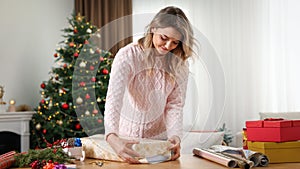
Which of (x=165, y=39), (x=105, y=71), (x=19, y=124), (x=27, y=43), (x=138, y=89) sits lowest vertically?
(x=19, y=124)

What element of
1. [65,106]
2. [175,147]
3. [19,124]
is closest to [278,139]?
[175,147]

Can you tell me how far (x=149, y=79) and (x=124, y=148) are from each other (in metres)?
0.26

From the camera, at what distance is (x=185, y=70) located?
159 centimetres

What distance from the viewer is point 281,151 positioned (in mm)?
1543

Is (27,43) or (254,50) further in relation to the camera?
(27,43)

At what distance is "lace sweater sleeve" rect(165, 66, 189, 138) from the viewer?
1.68 meters

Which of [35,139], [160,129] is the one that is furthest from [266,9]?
[160,129]

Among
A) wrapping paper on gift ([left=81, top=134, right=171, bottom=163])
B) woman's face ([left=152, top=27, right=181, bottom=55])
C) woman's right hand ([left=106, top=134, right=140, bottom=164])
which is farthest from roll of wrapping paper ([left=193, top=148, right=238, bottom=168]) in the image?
woman's face ([left=152, top=27, right=181, bottom=55])

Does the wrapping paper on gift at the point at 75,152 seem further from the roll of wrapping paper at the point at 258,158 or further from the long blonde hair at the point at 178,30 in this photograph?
the roll of wrapping paper at the point at 258,158

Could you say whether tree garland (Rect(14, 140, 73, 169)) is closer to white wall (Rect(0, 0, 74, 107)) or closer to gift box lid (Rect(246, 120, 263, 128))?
gift box lid (Rect(246, 120, 263, 128))

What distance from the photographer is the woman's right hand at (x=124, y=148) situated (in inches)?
59.7

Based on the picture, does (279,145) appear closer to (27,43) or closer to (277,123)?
(277,123)

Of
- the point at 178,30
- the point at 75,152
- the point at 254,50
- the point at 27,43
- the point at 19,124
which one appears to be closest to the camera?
the point at 178,30

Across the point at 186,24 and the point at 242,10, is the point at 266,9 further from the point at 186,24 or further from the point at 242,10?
the point at 186,24
